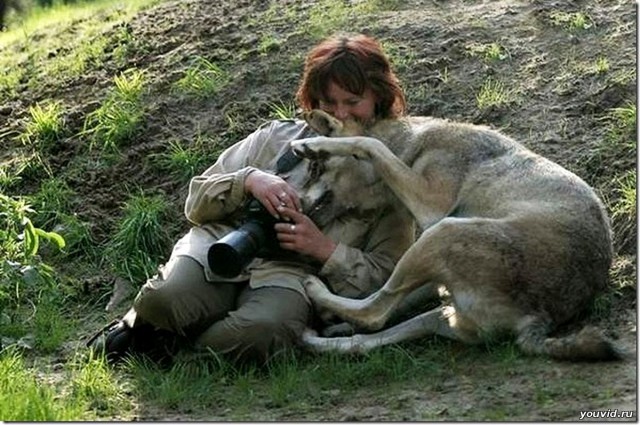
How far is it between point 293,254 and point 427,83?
2.50 metres

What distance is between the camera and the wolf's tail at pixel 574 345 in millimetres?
5156

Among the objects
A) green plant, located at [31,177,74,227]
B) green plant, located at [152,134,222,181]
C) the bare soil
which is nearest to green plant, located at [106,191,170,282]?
the bare soil

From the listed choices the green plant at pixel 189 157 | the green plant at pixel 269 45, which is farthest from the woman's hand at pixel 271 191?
the green plant at pixel 269 45

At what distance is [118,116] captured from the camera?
8719mm

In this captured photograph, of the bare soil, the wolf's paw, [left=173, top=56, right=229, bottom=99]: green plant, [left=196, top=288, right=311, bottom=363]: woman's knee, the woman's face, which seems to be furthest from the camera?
[left=173, top=56, right=229, bottom=99]: green plant

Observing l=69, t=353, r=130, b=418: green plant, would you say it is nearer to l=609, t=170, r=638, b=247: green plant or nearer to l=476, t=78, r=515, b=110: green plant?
l=609, t=170, r=638, b=247: green plant

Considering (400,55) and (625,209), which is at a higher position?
(400,55)

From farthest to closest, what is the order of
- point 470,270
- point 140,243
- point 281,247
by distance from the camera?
point 140,243 < point 281,247 < point 470,270

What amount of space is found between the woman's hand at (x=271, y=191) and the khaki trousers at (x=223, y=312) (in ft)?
1.33

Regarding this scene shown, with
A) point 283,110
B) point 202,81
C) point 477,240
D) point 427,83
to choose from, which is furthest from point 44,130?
point 477,240

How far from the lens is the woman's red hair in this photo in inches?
236

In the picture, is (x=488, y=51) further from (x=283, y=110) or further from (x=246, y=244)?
(x=246, y=244)

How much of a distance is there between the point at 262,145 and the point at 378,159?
0.65 meters

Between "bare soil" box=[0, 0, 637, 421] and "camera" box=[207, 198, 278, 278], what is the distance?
686mm
